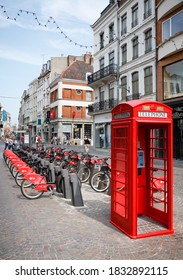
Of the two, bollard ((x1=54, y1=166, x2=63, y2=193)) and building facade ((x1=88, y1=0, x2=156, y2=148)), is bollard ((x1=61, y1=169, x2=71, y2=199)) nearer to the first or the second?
bollard ((x1=54, y1=166, x2=63, y2=193))

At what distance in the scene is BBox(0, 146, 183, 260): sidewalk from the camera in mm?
4047

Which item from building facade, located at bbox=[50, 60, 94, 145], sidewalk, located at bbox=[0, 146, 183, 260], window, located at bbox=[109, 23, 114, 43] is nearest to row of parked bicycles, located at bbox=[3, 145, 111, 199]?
sidewalk, located at bbox=[0, 146, 183, 260]

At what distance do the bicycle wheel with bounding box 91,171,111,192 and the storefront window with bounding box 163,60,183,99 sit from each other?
445 inches

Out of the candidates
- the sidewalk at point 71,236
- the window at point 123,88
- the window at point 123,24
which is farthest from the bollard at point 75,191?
the window at point 123,24

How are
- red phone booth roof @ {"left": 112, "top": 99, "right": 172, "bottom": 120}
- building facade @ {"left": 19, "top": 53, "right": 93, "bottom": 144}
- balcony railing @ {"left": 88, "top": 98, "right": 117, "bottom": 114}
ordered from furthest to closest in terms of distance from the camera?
1. building facade @ {"left": 19, "top": 53, "right": 93, "bottom": 144}
2. balcony railing @ {"left": 88, "top": 98, "right": 117, "bottom": 114}
3. red phone booth roof @ {"left": 112, "top": 99, "right": 172, "bottom": 120}

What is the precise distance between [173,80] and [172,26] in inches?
140

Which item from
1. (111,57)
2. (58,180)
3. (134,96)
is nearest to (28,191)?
(58,180)

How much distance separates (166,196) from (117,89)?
70.7 feet

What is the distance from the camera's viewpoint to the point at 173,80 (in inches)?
728

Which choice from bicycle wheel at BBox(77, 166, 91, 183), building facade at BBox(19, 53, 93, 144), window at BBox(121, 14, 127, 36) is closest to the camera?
bicycle wheel at BBox(77, 166, 91, 183)

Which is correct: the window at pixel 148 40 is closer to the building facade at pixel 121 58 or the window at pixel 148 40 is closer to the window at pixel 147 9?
the building facade at pixel 121 58

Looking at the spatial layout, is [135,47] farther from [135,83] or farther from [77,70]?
[77,70]
